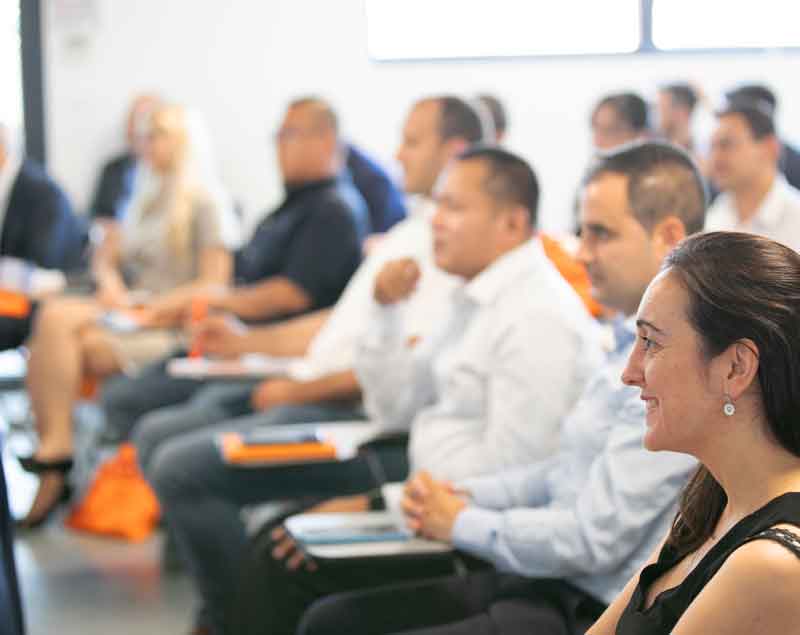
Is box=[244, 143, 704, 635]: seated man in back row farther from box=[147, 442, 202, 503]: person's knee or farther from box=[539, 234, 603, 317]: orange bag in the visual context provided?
box=[147, 442, 202, 503]: person's knee

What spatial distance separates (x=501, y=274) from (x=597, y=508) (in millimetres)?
715

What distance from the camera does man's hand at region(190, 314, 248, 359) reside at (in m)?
3.78

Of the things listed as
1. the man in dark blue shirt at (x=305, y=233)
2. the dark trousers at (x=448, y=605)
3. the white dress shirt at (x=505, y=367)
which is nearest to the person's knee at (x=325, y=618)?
the dark trousers at (x=448, y=605)

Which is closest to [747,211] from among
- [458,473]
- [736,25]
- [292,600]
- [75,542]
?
[458,473]

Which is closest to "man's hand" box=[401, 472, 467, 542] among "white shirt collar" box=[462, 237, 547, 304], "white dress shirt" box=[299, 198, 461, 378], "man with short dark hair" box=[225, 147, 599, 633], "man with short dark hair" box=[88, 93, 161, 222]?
"man with short dark hair" box=[225, 147, 599, 633]

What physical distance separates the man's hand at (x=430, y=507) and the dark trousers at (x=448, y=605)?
86 millimetres

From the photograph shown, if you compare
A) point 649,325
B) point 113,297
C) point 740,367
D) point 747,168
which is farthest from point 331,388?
point 740,367

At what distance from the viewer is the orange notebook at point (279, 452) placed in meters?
2.79

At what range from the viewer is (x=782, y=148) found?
17.2 feet

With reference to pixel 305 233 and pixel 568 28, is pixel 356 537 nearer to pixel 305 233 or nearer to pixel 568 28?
pixel 305 233

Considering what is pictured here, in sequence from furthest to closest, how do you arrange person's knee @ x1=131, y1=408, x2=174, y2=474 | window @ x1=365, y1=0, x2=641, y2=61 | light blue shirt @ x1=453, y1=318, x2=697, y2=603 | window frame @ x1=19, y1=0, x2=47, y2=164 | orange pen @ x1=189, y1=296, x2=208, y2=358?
window @ x1=365, y1=0, x2=641, y2=61, window frame @ x1=19, y1=0, x2=47, y2=164, orange pen @ x1=189, y1=296, x2=208, y2=358, person's knee @ x1=131, y1=408, x2=174, y2=474, light blue shirt @ x1=453, y1=318, x2=697, y2=603

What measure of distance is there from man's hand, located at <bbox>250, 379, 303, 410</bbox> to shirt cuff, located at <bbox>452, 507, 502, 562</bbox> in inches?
50.2

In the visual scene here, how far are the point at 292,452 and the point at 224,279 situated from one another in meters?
1.98

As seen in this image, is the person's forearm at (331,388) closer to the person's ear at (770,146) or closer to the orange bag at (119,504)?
the orange bag at (119,504)
